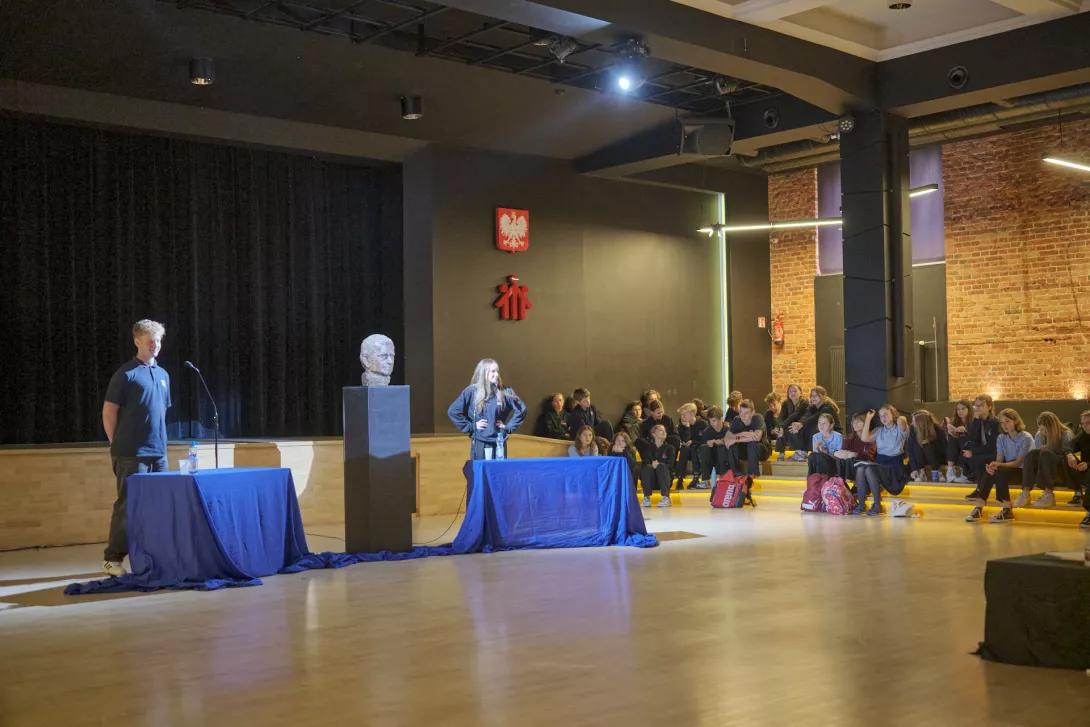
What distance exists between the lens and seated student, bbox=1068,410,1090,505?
9461mm

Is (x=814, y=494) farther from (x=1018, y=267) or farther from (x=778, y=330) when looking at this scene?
(x=778, y=330)

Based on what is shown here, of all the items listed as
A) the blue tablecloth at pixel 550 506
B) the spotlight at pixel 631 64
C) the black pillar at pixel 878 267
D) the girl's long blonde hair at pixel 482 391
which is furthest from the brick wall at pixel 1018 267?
the girl's long blonde hair at pixel 482 391

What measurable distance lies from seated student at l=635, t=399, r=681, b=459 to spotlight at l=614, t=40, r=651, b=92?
4192 millimetres

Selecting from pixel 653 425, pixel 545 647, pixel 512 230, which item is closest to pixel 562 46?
pixel 512 230

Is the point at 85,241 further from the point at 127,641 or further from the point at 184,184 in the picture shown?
Result: the point at 127,641

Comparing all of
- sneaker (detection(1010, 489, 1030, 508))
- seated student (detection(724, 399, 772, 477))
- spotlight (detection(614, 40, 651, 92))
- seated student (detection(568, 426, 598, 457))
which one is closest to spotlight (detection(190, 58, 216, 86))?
spotlight (detection(614, 40, 651, 92))

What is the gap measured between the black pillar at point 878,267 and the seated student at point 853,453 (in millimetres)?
664

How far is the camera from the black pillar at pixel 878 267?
11.7 metres

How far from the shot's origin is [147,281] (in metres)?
11.3

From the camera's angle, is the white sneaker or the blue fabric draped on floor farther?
the white sneaker

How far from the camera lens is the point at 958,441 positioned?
36.2 ft

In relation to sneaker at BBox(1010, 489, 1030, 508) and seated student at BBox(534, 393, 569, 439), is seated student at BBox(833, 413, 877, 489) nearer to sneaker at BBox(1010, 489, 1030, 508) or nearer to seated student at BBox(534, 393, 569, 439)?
sneaker at BBox(1010, 489, 1030, 508)

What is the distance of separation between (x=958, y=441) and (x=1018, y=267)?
3.86m

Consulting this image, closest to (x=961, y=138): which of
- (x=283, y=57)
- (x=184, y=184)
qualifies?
(x=283, y=57)
